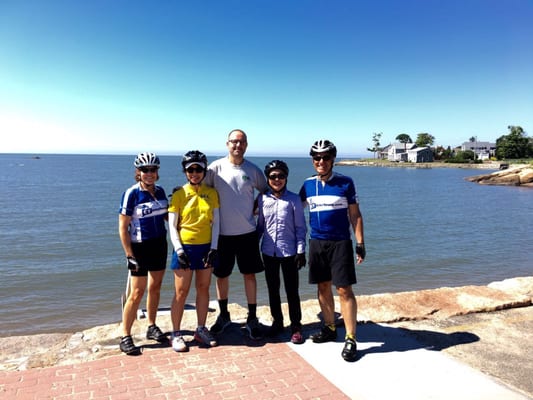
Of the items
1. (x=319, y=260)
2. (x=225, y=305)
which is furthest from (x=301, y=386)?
(x=225, y=305)

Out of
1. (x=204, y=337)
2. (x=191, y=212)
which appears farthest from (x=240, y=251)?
(x=204, y=337)

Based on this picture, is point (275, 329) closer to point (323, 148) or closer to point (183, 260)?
point (183, 260)

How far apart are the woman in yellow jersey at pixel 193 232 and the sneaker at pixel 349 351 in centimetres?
139

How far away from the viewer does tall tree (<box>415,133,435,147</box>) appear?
13150 centimetres

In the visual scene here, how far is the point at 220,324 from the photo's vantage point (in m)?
4.56

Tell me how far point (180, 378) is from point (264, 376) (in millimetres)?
765

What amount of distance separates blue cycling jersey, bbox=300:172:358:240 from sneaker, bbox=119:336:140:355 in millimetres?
2259

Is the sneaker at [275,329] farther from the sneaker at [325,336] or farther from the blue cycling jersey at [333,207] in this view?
the blue cycling jersey at [333,207]

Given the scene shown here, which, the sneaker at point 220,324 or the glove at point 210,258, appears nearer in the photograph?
the glove at point 210,258

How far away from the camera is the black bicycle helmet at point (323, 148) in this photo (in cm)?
416

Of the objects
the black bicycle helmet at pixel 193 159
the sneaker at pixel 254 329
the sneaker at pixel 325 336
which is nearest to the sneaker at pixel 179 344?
the sneaker at pixel 254 329

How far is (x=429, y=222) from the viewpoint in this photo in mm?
23562

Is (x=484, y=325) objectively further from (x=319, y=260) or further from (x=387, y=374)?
(x=319, y=260)

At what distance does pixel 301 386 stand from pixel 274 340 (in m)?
0.96
